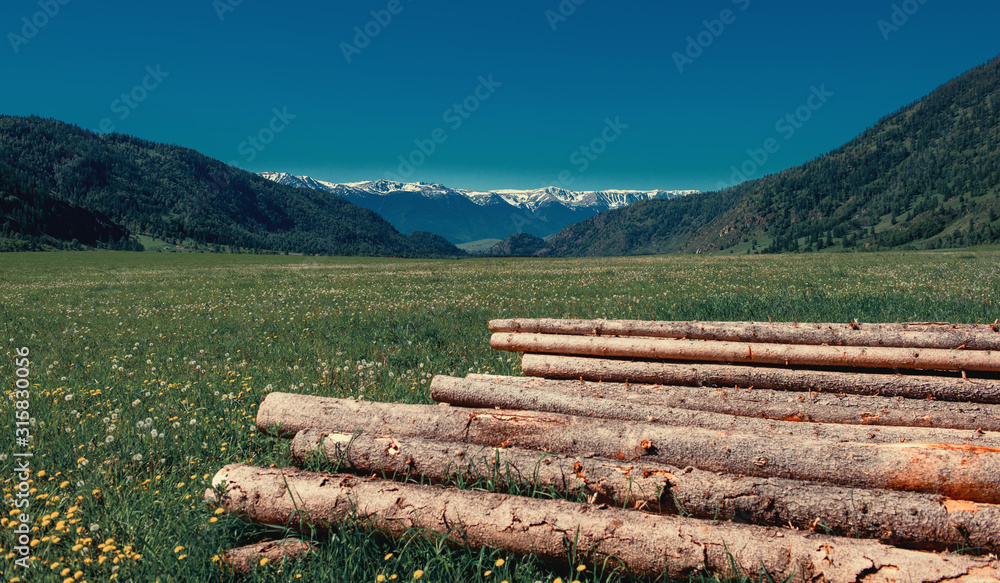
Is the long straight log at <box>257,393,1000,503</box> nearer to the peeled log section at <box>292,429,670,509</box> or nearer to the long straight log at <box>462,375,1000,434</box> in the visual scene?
the peeled log section at <box>292,429,670,509</box>

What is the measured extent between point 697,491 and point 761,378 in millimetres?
2777

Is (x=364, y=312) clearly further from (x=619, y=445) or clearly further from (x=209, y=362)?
(x=619, y=445)

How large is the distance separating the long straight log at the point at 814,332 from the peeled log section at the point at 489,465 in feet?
11.0

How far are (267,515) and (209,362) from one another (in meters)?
6.68

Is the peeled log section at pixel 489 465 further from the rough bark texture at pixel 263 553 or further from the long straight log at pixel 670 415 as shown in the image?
the long straight log at pixel 670 415

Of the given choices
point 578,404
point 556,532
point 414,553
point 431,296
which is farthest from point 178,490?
point 431,296

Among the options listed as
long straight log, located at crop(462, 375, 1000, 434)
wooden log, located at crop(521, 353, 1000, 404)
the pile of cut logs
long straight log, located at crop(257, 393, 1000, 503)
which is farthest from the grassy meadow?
long straight log, located at crop(462, 375, 1000, 434)

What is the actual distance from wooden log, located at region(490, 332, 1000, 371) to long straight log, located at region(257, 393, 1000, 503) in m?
2.24

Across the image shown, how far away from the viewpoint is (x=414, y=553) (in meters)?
3.22

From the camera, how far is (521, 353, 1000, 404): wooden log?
4684mm

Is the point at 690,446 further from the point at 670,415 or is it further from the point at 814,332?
the point at 814,332

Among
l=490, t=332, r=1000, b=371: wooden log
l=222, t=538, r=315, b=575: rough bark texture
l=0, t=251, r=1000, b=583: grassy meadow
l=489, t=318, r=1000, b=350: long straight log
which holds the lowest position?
l=222, t=538, r=315, b=575: rough bark texture

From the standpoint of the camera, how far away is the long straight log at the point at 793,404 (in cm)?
427

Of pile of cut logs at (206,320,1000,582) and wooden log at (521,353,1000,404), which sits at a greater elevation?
wooden log at (521,353,1000,404)
